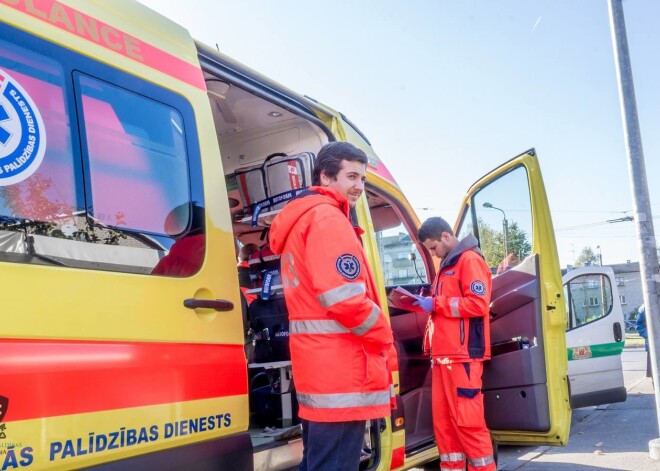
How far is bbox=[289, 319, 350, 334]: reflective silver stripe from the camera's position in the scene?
231 centimetres

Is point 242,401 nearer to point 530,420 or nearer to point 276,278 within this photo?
point 276,278

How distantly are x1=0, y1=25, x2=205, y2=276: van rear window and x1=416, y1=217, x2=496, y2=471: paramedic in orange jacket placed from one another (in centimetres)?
200

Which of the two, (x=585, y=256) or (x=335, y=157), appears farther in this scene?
(x=585, y=256)

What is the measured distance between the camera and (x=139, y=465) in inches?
76.4

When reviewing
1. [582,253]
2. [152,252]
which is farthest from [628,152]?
[582,253]

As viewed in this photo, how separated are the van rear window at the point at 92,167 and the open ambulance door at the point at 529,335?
7.87 feet

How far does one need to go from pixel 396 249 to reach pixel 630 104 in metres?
2.74

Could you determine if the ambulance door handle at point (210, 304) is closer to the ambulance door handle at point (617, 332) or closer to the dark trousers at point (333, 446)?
the dark trousers at point (333, 446)

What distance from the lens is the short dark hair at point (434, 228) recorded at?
162 inches

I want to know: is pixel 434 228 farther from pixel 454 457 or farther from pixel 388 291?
pixel 454 457

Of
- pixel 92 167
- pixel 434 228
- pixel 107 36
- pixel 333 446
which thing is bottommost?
pixel 333 446

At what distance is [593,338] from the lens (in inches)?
274

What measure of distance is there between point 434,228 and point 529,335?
0.95 m

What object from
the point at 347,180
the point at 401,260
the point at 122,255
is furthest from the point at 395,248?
the point at 122,255
